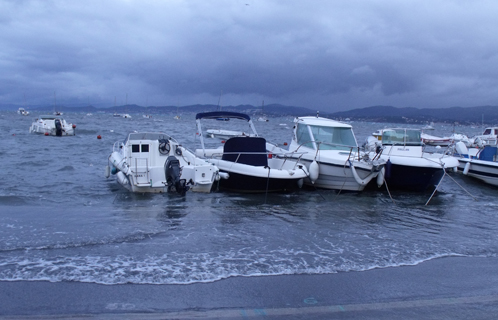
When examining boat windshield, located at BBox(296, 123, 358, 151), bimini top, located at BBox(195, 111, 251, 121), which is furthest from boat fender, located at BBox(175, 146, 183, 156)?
boat windshield, located at BBox(296, 123, 358, 151)

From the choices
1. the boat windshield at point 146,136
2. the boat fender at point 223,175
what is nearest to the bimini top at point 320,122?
A: the boat fender at point 223,175

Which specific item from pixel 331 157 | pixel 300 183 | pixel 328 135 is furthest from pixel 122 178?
pixel 328 135

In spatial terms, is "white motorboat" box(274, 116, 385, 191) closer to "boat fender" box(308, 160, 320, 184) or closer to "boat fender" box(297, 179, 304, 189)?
"boat fender" box(308, 160, 320, 184)

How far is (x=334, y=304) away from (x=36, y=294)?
3.63 meters

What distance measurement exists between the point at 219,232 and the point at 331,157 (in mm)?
6667

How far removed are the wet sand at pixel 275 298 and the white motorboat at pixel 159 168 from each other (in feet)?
21.9

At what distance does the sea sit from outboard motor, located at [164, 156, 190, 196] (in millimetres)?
317

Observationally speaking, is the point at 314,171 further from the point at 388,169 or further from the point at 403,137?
the point at 403,137

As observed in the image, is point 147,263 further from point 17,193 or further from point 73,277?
point 17,193

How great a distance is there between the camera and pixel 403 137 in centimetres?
1686

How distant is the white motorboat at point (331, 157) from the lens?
13.6 metres

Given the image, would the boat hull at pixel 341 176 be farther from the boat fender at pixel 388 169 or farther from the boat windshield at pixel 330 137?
the boat windshield at pixel 330 137

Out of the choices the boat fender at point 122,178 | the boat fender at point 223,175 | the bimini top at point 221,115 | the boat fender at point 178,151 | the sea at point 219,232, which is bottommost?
the sea at point 219,232

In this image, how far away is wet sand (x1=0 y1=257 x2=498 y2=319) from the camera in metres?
4.83
